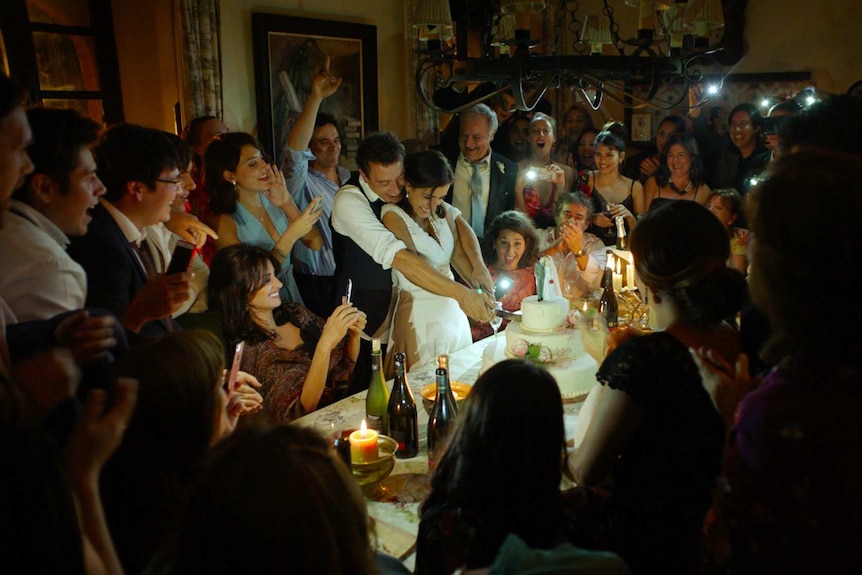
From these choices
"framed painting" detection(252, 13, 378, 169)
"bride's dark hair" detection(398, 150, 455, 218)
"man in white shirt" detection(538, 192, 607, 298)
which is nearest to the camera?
"bride's dark hair" detection(398, 150, 455, 218)

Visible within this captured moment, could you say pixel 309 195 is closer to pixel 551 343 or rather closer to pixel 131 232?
pixel 131 232

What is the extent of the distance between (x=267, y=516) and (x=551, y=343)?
1356 mm

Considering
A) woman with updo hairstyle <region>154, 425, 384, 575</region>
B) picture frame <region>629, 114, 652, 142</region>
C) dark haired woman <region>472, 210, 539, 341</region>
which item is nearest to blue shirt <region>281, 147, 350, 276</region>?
dark haired woman <region>472, 210, 539, 341</region>

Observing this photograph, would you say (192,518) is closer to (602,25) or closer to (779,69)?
(602,25)

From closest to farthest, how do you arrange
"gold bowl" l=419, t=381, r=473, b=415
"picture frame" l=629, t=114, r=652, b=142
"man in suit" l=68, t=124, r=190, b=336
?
"man in suit" l=68, t=124, r=190, b=336, "gold bowl" l=419, t=381, r=473, b=415, "picture frame" l=629, t=114, r=652, b=142

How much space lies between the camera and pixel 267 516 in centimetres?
74

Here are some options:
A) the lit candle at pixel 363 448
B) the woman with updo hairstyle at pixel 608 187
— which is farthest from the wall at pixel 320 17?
the lit candle at pixel 363 448

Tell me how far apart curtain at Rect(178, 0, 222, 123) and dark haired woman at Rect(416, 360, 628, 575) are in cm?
295

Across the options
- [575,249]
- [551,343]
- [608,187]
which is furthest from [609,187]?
[551,343]

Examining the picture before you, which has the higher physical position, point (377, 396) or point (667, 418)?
point (667, 418)

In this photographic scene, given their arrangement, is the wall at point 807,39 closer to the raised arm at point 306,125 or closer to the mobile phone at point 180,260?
the raised arm at point 306,125

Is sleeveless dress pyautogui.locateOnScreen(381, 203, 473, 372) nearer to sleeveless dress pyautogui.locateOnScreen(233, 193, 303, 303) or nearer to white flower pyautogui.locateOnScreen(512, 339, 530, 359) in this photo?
sleeveless dress pyautogui.locateOnScreen(233, 193, 303, 303)

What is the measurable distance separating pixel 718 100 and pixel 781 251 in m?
4.65

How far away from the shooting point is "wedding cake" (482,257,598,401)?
1.95 metres
